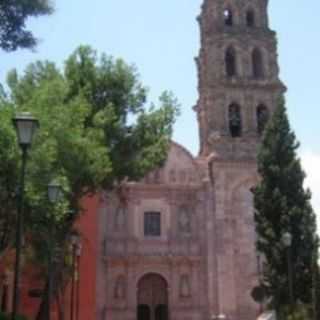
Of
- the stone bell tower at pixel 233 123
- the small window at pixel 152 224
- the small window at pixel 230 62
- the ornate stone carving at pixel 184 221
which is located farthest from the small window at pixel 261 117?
the small window at pixel 152 224

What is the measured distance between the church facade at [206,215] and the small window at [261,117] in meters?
0.06

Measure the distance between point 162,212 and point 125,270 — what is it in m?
3.85

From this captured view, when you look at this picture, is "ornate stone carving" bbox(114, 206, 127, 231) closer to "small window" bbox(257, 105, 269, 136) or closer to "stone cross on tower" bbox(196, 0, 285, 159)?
"stone cross on tower" bbox(196, 0, 285, 159)

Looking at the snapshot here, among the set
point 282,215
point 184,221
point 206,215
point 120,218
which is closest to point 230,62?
point 206,215

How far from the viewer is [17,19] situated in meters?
11.8

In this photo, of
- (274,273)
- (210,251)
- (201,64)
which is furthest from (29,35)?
(201,64)

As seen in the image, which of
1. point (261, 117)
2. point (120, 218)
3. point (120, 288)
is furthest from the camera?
point (261, 117)

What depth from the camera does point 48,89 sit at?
1895 cm

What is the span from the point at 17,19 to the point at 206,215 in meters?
25.0

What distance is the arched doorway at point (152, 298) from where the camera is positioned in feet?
116

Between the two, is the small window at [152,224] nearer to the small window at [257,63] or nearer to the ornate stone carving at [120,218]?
the ornate stone carving at [120,218]

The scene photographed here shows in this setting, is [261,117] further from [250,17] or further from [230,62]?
[250,17]

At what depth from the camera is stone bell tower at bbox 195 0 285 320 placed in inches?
1329

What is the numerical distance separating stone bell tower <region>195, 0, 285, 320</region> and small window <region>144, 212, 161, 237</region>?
317 cm
